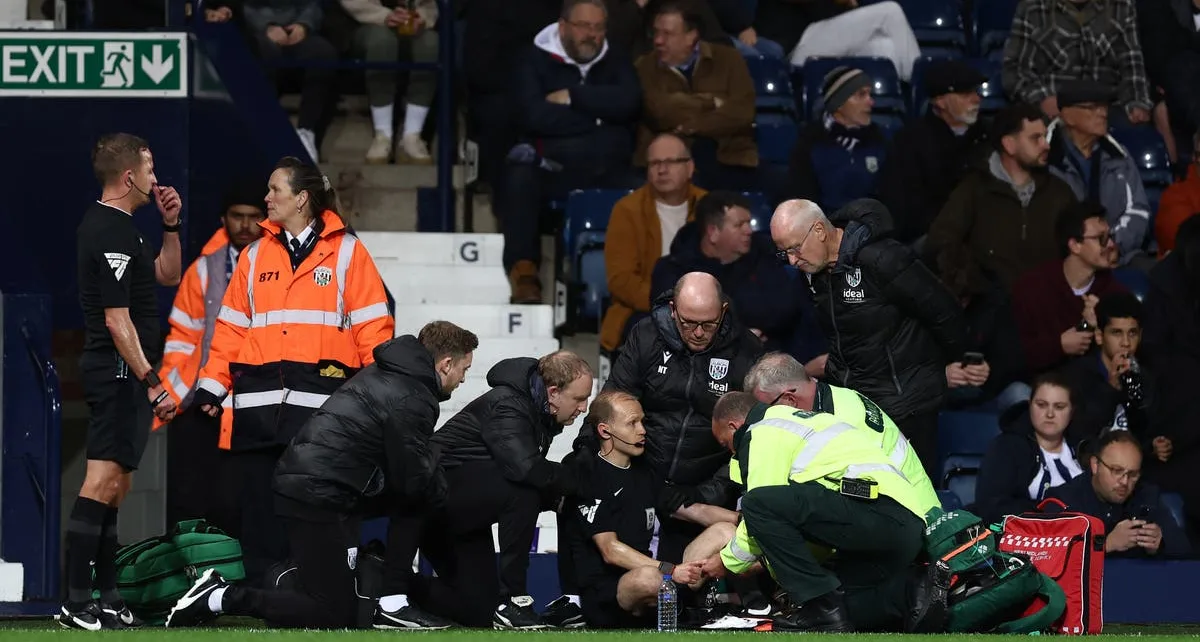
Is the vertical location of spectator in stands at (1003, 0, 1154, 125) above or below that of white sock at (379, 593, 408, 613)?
above

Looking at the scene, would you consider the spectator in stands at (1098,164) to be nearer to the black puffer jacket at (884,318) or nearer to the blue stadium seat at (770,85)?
the blue stadium seat at (770,85)

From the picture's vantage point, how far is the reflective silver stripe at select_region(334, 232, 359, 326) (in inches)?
318

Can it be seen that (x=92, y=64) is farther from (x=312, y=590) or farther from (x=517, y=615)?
(x=517, y=615)

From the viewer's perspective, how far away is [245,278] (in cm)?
815

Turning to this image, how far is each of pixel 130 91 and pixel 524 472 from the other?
2664mm

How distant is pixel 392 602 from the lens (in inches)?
307

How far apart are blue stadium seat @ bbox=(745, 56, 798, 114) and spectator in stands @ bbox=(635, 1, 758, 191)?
2.12 feet

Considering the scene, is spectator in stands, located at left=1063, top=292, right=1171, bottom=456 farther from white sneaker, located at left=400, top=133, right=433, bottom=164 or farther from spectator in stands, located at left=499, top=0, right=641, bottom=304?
white sneaker, located at left=400, top=133, right=433, bottom=164

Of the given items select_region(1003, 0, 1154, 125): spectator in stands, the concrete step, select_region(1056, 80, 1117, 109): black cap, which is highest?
select_region(1003, 0, 1154, 125): spectator in stands

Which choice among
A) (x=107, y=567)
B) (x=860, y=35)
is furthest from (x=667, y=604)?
(x=860, y=35)

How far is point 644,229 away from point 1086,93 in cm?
286

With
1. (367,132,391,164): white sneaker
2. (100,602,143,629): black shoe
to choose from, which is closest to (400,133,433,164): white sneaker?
(367,132,391,164): white sneaker

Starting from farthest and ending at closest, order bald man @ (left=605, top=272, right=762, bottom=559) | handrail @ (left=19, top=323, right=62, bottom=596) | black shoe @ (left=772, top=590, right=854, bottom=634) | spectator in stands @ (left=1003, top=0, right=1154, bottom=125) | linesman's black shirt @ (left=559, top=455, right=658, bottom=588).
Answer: spectator in stands @ (left=1003, top=0, right=1154, bottom=125) < handrail @ (left=19, top=323, right=62, bottom=596) < bald man @ (left=605, top=272, right=762, bottom=559) < linesman's black shirt @ (left=559, top=455, right=658, bottom=588) < black shoe @ (left=772, top=590, right=854, bottom=634)

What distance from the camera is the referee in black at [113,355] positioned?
7695 mm
